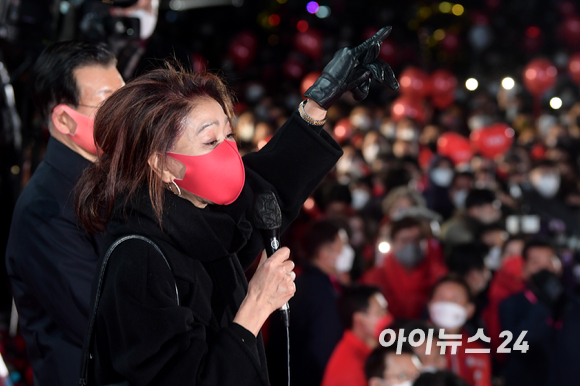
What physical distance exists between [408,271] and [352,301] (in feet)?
3.79

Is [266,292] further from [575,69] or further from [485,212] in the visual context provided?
[575,69]

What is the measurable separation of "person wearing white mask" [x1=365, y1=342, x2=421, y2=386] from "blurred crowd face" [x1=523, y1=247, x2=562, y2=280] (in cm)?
157

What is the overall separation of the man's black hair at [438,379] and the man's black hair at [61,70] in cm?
172

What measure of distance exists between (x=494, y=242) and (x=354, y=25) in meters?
10.7

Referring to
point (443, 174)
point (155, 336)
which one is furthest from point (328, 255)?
point (443, 174)

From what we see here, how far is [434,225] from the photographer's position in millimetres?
5219

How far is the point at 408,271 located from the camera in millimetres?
4137

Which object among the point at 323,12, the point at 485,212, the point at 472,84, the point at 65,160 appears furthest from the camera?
the point at 323,12

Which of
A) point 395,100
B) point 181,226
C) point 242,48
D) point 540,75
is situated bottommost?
point 395,100

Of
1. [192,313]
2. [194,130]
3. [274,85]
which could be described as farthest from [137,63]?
[274,85]

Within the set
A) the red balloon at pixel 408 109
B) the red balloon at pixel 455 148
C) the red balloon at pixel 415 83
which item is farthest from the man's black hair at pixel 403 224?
the red balloon at pixel 415 83

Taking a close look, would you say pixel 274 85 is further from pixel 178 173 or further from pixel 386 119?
pixel 178 173

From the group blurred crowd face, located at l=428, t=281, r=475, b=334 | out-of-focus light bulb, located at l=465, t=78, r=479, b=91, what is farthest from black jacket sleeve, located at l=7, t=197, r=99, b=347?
out-of-focus light bulb, located at l=465, t=78, r=479, b=91

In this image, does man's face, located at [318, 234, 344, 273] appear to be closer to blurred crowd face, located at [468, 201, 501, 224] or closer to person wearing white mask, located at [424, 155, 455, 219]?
blurred crowd face, located at [468, 201, 501, 224]
